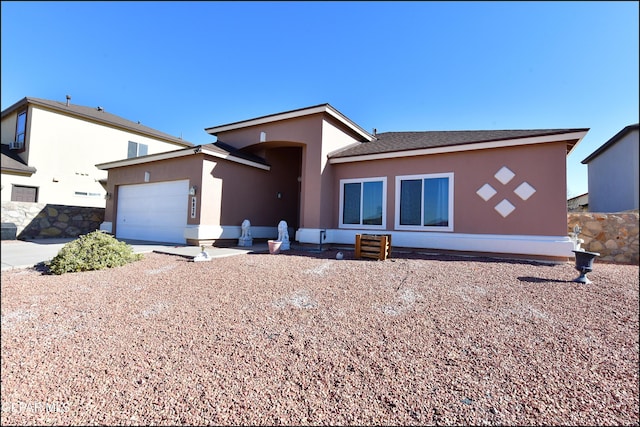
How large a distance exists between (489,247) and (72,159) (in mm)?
9337

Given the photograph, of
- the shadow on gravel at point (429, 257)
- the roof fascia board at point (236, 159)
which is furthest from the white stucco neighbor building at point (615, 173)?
the roof fascia board at point (236, 159)

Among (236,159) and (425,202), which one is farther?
(236,159)

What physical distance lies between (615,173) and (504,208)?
351 inches

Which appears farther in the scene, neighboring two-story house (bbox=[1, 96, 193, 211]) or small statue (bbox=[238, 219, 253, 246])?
small statue (bbox=[238, 219, 253, 246])

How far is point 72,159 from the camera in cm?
205

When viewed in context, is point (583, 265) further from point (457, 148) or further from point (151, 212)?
point (151, 212)

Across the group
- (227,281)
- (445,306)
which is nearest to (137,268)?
(227,281)

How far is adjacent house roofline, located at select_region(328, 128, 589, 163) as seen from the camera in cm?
800

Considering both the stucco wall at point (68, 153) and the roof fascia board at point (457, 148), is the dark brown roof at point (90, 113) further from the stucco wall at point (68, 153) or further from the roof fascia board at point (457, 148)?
the roof fascia board at point (457, 148)

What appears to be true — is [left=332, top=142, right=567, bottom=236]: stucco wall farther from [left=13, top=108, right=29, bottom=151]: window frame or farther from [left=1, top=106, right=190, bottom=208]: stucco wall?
[left=13, top=108, right=29, bottom=151]: window frame

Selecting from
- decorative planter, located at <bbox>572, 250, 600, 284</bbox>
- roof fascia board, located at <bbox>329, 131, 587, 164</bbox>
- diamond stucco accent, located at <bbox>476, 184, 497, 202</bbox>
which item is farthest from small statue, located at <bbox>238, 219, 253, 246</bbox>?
decorative planter, located at <bbox>572, 250, 600, 284</bbox>

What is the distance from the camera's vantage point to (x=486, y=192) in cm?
885

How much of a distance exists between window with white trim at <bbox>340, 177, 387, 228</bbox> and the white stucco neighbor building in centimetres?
952

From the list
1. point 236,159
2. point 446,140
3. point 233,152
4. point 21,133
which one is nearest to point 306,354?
point 21,133
